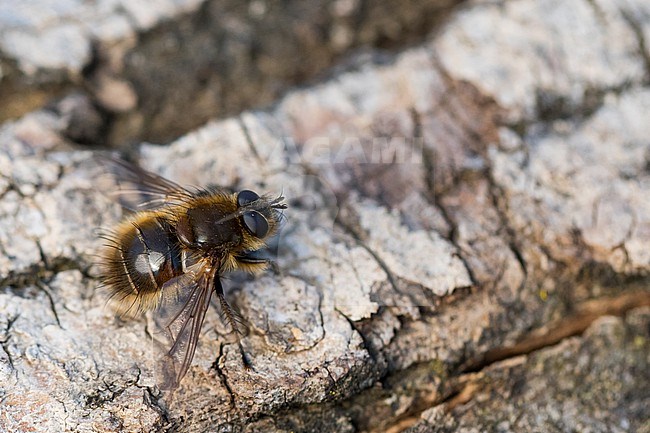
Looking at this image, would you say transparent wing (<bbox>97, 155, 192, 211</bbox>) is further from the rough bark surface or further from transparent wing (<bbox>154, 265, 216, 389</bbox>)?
transparent wing (<bbox>154, 265, 216, 389</bbox>)

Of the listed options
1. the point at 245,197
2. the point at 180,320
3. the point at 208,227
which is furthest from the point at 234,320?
the point at 245,197

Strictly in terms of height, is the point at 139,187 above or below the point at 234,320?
above

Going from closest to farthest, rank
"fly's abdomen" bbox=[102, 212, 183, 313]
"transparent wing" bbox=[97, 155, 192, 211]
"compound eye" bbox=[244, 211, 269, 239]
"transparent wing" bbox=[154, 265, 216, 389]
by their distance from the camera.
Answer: "transparent wing" bbox=[154, 265, 216, 389], "fly's abdomen" bbox=[102, 212, 183, 313], "compound eye" bbox=[244, 211, 269, 239], "transparent wing" bbox=[97, 155, 192, 211]

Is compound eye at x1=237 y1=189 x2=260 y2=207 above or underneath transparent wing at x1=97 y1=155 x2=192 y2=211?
underneath

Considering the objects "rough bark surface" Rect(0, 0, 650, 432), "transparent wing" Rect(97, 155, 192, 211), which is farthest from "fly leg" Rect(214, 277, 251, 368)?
"transparent wing" Rect(97, 155, 192, 211)

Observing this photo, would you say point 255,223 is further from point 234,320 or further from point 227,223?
point 234,320

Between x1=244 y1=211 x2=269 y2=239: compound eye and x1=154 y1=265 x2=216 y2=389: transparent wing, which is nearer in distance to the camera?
x1=154 y1=265 x2=216 y2=389: transparent wing
